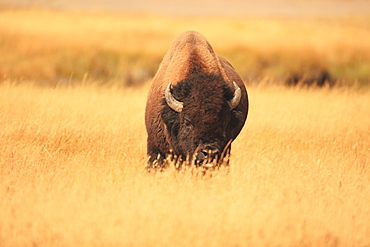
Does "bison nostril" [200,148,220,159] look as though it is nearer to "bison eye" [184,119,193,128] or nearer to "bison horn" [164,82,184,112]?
"bison eye" [184,119,193,128]

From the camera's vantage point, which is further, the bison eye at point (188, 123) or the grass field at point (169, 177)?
the bison eye at point (188, 123)

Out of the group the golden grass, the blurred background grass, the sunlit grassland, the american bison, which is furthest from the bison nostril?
the blurred background grass

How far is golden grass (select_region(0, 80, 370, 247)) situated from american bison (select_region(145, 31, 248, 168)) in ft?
1.12

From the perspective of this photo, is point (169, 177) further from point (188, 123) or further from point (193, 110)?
point (193, 110)

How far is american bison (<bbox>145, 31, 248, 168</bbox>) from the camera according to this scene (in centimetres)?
624

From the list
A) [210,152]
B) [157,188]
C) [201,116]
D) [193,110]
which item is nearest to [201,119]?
[201,116]

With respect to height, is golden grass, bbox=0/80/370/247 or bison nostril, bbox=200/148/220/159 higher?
bison nostril, bbox=200/148/220/159

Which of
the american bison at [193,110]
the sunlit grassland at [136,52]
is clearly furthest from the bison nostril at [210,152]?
the sunlit grassland at [136,52]

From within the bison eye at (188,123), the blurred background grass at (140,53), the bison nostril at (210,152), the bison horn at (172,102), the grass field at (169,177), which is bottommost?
the blurred background grass at (140,53)

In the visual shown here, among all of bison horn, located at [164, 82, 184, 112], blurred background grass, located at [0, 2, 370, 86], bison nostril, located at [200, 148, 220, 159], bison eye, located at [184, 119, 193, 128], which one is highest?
bison horn, located at [164, 82, 184, 112]

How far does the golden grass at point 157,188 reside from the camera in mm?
5098

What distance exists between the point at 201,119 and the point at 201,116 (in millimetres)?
34

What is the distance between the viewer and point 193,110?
20.7 feet

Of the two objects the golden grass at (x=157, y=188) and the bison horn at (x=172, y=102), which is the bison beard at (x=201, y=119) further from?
the golden grass at (x=157, y=188)
